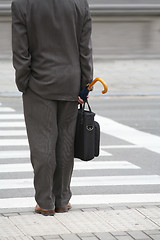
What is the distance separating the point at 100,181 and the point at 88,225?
6.99ft

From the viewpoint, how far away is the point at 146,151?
9367 millimetres

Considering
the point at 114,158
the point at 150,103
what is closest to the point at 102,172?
the point at 114,158

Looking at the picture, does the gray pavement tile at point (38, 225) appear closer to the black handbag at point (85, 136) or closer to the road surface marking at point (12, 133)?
the black handbag at point (85, 136)

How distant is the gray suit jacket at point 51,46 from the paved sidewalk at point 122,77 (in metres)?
10.2

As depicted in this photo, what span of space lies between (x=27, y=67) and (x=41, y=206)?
47.9 inches

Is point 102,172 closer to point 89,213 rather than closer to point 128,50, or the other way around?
point 89,213

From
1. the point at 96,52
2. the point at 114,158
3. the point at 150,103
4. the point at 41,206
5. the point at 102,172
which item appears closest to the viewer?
the point at 41,206

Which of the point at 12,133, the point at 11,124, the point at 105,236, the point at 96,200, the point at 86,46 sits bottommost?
the point at 11,124

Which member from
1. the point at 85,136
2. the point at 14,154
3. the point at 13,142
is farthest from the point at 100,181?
the point at 13,142

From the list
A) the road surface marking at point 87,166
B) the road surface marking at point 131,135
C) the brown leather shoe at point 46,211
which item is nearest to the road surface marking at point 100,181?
the road surface marking at point 87,166

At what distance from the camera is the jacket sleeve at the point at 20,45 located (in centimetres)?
532

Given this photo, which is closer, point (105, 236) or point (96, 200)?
point (105, 236)

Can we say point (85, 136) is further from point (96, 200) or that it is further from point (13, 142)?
point (13, 142)

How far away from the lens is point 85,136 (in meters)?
5.66
